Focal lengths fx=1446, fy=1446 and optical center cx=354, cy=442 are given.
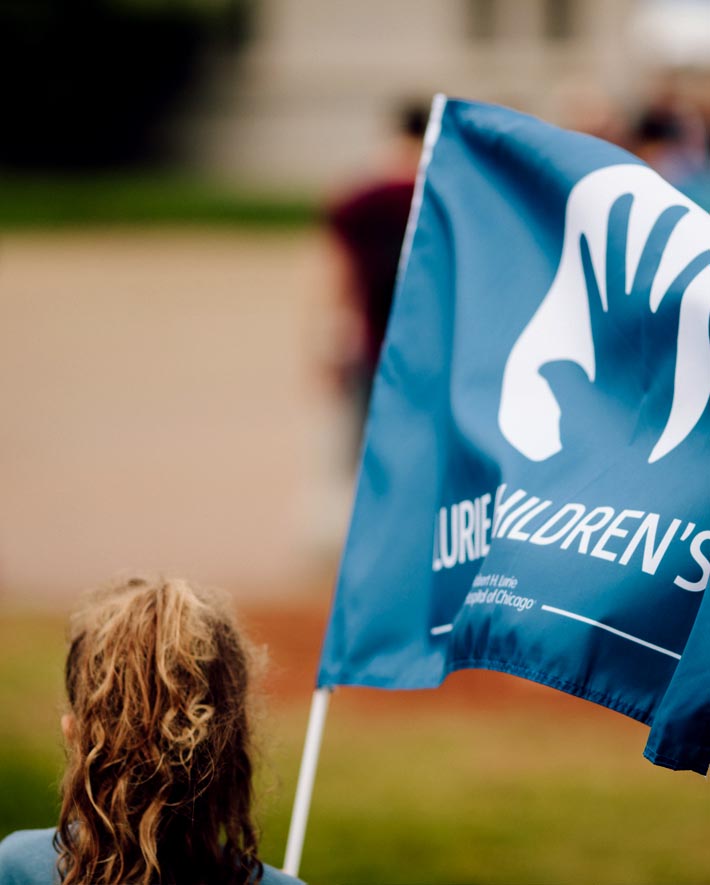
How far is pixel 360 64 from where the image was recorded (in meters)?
30.8

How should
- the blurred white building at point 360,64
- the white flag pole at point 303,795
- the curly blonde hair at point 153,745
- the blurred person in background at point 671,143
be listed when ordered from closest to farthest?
1. the curly blonde hair at point 153,745
2. the white flag pole at point 303,795
3. the blurred person in background at point 671,143
4. the blurred white building at point 360,64

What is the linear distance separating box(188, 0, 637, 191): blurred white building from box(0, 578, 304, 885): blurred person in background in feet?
94.9

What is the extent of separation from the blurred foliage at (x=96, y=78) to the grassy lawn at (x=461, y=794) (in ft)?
89.4

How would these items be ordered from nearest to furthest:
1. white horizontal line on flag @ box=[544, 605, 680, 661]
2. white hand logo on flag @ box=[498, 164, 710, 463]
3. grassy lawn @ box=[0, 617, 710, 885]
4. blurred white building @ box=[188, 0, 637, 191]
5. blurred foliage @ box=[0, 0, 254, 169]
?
white horizontal line on flag @ box=[544, 605, 680, 661] → white hand logo on flag @ box=[498, 164, 710, 463] → grassy lawn @ box=[0, 617, 710, 885] → blurred white building @ box=[188, 0, 637, 191] → blurred foliage @ box=[0, 0, 254, 169]

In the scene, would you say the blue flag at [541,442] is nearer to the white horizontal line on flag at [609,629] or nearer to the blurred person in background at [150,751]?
the white horizontal line on flag at [609,629]

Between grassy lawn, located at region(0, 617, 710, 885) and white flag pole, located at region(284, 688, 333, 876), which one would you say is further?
grassy lawn, located at region(0, 617, 710, 885)

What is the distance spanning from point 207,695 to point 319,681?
749 millimetres

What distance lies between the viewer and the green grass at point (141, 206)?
22969mm

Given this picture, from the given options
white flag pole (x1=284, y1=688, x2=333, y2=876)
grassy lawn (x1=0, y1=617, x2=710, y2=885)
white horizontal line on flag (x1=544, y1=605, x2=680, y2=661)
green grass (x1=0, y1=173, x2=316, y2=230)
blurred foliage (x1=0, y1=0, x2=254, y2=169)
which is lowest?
grassy lawn (x1=0, y1=617, x2=710, y2=885)

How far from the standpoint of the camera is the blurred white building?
30.6 m

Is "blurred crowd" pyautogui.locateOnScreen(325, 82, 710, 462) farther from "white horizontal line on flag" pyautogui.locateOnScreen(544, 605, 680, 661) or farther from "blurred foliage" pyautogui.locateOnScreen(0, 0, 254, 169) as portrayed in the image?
"blurred foliage" pyautogui.locateOnScreen(0, 0, 254, 169)

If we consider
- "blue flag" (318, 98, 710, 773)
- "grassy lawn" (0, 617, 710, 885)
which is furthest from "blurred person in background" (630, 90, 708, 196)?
"blue flag" (318, 98, 710, 773)

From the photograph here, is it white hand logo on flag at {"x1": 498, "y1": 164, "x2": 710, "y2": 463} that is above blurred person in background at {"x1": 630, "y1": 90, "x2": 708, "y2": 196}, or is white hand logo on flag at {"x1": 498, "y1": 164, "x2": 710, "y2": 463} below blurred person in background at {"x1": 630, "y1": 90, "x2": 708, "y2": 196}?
below

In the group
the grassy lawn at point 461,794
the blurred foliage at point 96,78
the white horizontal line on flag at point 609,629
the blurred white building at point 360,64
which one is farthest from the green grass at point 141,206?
the white horizontal line on flag at point 609,629
